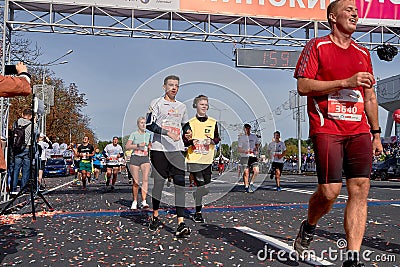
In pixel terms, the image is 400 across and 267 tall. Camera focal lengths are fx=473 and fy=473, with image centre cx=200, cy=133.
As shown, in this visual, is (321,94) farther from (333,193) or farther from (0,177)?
(0,177)

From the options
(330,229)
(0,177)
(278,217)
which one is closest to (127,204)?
(0,177)

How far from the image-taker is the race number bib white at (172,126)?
6.35 m

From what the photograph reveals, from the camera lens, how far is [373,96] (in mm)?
4020

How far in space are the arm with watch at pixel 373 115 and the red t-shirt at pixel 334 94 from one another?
0.07 meters

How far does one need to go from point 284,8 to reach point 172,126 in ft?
31.1

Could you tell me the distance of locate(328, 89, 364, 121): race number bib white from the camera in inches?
151

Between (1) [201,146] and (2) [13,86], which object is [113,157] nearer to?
(1) [201,146]

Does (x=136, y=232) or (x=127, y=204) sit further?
(x=127, y=204)

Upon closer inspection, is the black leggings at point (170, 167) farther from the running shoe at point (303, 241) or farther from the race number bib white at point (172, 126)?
the running shoe at point (303, 241)

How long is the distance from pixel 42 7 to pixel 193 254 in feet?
36.5

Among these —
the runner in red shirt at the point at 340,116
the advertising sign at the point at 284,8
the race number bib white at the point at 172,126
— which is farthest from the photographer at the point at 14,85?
the advertising sign at the point at 284,8

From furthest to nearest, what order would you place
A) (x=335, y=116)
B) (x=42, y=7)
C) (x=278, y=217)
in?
1. (x=42, y=7)
2. (x=278, y=217)
3. (x=335, y=116)

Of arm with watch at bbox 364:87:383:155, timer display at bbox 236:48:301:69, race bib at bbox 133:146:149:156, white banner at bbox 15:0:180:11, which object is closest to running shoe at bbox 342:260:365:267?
arm with watch at bbox 364:87:383:155

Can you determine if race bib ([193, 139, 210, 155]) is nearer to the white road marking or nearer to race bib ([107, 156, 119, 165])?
the white road marking
